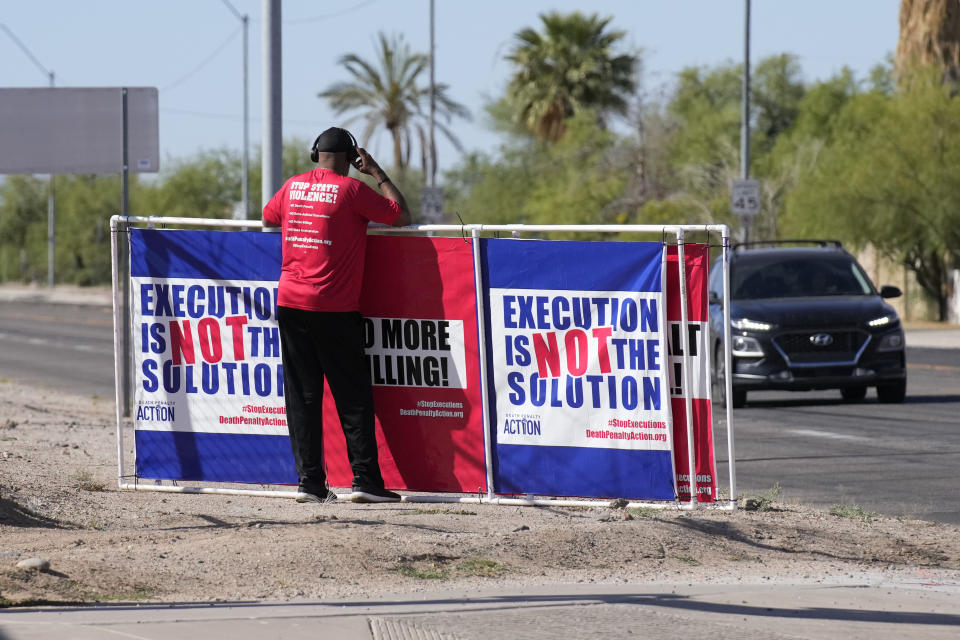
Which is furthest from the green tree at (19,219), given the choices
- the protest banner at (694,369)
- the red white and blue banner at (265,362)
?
the protest banner at (694,369)

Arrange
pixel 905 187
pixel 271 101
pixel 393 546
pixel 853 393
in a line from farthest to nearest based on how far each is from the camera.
A: pixel 905 187, pixel 853 393, pixel 271 101, pixel 393 546

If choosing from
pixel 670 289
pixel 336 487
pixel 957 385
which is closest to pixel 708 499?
pixel 670 289

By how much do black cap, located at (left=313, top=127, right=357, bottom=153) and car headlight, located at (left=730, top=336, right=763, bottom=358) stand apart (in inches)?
333

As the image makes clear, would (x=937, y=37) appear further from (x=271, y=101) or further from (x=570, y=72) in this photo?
(x=271, y=101)


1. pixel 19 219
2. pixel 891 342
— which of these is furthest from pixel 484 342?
pixel 19 219

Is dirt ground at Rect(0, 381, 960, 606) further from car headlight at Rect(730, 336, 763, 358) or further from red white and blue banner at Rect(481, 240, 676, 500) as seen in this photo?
car headlight at Rect(730, 336, 763, 358)

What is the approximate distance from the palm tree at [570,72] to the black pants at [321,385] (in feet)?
168

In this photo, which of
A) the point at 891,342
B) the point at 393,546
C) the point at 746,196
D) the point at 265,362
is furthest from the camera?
the point at 746,196

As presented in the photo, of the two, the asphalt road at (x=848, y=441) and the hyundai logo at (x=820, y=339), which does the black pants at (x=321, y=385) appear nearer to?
the asphalt road at (x=848, y=441)

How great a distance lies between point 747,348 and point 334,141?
865cm

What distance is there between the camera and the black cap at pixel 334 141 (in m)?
8.98

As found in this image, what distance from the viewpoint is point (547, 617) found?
6.32 metres

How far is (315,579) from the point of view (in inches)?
275

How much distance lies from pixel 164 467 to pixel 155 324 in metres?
0.87
